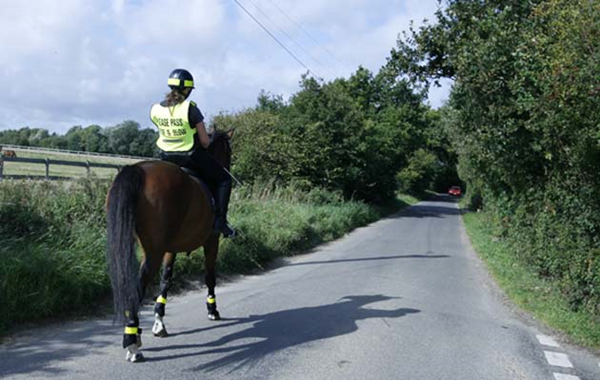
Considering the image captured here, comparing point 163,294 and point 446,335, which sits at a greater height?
point 163,294

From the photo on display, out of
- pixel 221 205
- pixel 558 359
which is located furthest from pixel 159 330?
pixel 558 359

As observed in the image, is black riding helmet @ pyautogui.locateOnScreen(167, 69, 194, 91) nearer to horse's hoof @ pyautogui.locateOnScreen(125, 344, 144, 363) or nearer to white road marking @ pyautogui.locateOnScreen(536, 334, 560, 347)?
horse's hoof @ pyautogui.locateOnScreen(125, 344, 144, 363)

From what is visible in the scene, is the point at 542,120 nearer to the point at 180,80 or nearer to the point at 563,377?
the point at 563,377

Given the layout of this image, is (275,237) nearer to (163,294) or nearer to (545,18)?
(163,294)

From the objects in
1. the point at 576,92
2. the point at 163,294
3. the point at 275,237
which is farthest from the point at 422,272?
the point at 163,294

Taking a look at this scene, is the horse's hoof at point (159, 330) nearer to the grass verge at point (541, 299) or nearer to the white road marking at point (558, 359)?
the white road marking at point (558, 359)

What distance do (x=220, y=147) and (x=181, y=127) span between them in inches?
47.3

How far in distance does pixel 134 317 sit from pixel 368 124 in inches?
1060

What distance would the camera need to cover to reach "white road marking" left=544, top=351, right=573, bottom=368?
18.0 ft

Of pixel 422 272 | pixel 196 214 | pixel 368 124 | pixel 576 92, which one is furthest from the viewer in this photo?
pixel 368 124

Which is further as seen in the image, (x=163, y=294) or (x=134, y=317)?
(x=163, y=294)

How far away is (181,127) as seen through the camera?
546cm

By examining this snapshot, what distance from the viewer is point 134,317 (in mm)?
4547

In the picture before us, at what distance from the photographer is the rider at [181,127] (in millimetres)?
5434
